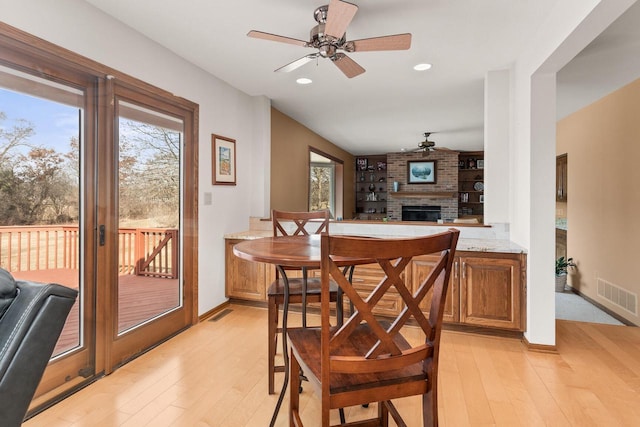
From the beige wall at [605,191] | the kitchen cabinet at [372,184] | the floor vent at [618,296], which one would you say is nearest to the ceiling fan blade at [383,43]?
the beige wall at [605,191]

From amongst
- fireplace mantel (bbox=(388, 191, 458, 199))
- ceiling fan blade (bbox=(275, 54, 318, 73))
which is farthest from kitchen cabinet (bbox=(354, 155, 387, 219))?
ceiling fan blade (bbox=(275, 54, 318, 73))

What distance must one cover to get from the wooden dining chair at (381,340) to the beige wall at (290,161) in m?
3.69

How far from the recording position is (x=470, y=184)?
9062 millimetres

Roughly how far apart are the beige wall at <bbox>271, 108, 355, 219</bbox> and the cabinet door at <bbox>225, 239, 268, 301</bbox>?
1.26 m

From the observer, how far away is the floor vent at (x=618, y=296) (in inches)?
145

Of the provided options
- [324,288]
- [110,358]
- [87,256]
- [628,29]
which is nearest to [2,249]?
[87,256]

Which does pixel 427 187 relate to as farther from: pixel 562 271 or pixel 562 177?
pixel 562 271

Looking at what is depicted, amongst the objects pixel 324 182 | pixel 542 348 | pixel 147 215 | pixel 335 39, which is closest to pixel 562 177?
pixel 542 348

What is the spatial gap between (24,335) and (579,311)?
532 cm

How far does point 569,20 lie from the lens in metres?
2.00

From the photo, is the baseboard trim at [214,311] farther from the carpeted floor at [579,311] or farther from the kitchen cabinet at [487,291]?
the carpeted floor at [579,311]

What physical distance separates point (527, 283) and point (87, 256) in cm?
323

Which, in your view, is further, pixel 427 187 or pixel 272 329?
pixel 427 187

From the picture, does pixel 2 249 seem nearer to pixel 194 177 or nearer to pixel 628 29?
pixel 194 177
